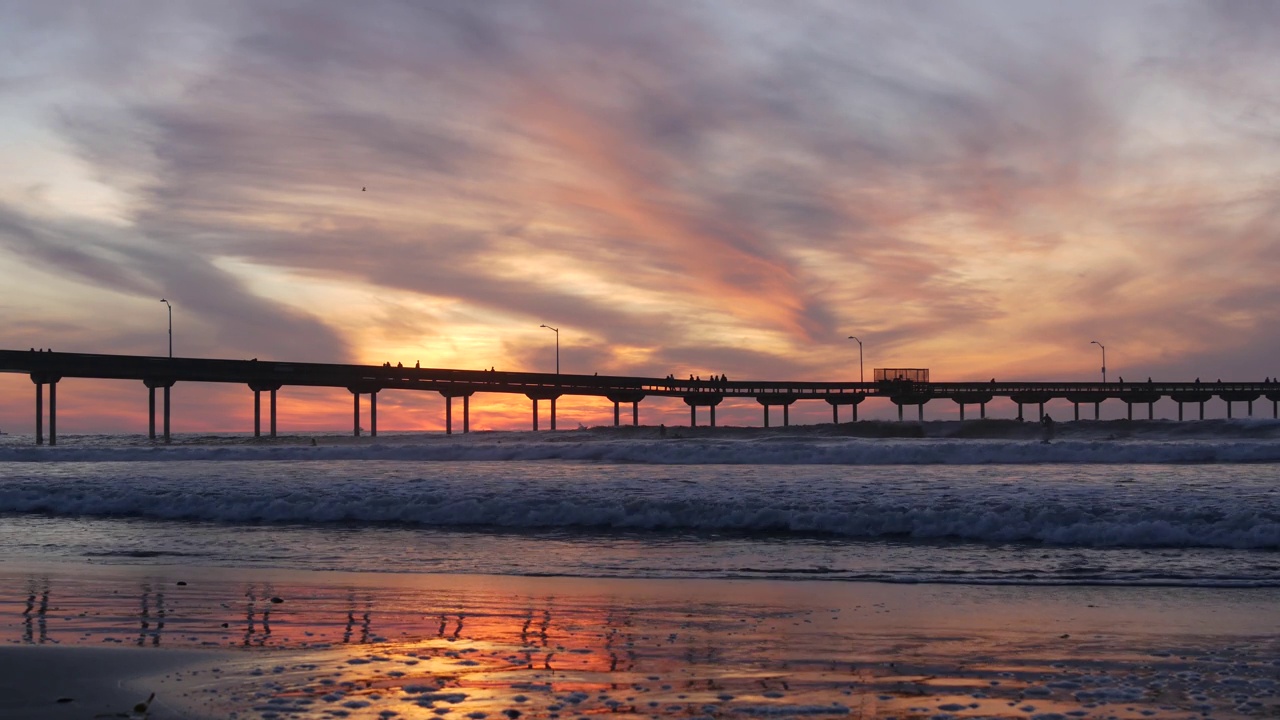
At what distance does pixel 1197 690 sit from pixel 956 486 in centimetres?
1379

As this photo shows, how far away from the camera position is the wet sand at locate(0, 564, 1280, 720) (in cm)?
618

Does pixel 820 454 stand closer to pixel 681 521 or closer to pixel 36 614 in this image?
pixel 681 521

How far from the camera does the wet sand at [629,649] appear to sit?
6.18 metres

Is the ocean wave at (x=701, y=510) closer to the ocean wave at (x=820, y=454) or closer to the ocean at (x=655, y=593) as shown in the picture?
the ocean at (x=655, y=593)

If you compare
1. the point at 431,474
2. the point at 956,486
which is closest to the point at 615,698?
the point at 956,486

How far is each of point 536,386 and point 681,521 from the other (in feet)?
256

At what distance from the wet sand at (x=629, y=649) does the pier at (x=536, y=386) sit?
74.4 m

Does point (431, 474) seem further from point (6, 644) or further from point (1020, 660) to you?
point (1020, 660)

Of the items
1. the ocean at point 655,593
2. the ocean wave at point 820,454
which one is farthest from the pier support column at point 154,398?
the ocean at point 655,593

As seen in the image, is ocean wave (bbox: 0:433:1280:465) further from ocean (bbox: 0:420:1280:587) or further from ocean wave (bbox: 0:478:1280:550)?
ocean wave (bbox: 0:478:1280:550)

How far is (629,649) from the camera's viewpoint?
25.3 feet

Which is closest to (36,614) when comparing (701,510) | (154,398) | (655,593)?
(655,593)

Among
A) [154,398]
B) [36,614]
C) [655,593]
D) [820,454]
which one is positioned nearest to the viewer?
[36,614]

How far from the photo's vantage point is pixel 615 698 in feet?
20.5
